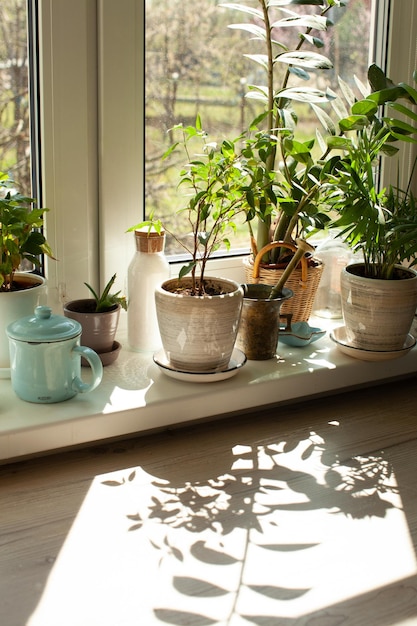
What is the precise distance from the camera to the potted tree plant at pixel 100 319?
1505 mm

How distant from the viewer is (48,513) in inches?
47.6

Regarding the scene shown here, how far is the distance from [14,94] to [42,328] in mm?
456

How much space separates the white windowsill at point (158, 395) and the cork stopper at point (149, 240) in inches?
8.5

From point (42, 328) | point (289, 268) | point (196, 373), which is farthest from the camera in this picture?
point (289, 268)

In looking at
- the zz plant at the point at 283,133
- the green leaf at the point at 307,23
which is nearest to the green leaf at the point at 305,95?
the zz plant at the point at 283,133

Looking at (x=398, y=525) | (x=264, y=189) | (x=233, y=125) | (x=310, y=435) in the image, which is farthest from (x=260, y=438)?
(x=233, y=125)

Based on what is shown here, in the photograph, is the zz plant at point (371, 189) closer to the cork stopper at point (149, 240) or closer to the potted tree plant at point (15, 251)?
the cork stopper at point (149, 240)

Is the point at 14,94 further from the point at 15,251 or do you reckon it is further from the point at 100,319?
the point at 100,319

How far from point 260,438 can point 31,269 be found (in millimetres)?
559

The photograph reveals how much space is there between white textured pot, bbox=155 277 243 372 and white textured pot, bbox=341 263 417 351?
0.82ft

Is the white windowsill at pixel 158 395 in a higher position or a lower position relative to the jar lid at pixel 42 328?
lower

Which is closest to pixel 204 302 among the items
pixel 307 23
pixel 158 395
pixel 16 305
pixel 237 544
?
pixel 158 395

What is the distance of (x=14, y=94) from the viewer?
1.50 meters

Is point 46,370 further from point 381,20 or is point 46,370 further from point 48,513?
point 381,20
